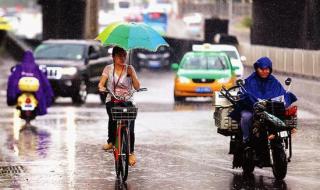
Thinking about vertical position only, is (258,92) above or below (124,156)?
above

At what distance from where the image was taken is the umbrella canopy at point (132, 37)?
13.8 metres

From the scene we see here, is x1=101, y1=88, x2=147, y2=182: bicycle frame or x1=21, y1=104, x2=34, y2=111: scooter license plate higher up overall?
x1=101, y1=88, x2=147, y2=182: bicycle frame

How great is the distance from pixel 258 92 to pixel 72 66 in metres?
16.8

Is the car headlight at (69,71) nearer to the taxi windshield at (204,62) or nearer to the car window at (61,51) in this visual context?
the car window at (61,51)

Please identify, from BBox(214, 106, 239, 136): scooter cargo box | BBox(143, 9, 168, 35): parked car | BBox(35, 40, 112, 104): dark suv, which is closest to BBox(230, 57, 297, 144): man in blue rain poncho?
BBox(214, 106, 239, 136): scooter cargo box

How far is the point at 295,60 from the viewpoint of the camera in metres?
44.2

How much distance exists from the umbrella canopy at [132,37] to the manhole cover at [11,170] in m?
2.07

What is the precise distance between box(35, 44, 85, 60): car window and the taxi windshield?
316 cm

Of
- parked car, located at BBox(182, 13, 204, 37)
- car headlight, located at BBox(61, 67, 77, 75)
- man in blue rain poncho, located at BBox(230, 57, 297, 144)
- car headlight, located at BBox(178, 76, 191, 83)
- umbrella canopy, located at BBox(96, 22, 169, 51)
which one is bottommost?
parked car, located at BBox(182, 13, 204, 37)

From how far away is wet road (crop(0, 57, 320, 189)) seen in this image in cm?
1338

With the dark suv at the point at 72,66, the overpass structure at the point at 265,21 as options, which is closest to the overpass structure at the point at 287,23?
the overpass structure at the point at 265,21

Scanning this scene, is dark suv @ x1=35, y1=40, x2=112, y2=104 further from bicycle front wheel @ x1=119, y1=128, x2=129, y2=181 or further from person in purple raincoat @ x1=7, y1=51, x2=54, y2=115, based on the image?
bicycle front wheel @ x1=119, y1=128, x2=129, y2=181

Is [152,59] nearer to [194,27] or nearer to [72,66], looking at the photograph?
[72,66]

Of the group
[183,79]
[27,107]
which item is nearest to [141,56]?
[183,79]
